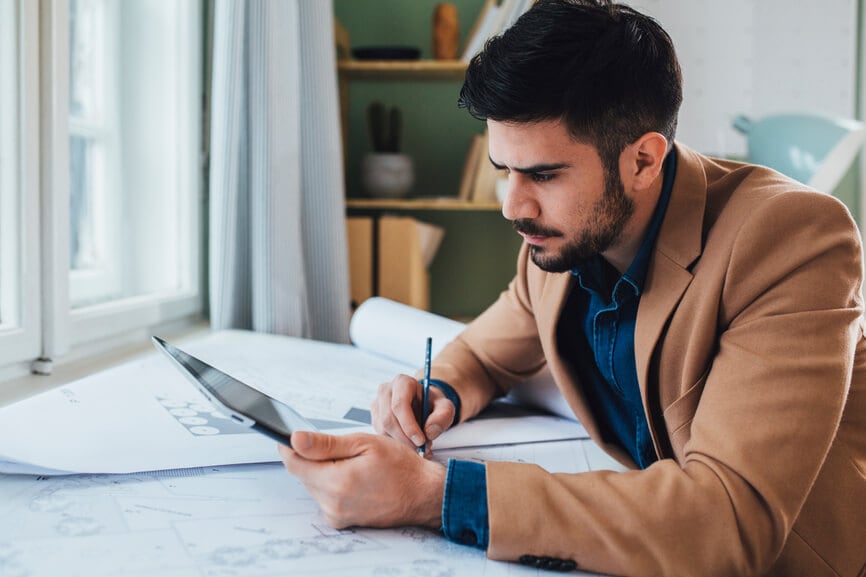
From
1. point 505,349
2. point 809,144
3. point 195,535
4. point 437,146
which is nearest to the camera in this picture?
point 195,535

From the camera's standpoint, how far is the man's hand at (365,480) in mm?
690

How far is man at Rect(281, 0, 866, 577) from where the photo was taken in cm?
67

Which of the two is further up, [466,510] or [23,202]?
[23,202]

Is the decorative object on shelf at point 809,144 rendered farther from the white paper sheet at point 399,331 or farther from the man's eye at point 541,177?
the man's eye at point 541,177

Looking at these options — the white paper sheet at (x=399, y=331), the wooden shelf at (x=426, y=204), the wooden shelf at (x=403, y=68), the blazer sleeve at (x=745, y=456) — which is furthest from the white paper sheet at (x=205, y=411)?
the wooden shelf at (x=403, y=68)

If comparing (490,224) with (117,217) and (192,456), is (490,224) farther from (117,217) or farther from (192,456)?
(192,456)

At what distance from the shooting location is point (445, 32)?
2.36m

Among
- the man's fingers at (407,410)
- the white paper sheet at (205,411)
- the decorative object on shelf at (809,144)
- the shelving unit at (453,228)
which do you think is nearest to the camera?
the white paper sheet at (205,411)

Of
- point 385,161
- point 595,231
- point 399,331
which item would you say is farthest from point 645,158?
point 385,161

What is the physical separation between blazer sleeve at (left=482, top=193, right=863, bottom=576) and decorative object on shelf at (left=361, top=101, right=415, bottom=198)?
5.46 feet

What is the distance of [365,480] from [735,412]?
1.10 ft

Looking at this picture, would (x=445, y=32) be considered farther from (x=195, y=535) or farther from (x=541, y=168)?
(x=195, y=535)

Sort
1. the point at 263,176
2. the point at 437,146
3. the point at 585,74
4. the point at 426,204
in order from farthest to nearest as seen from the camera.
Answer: the point at 437,146
the point at 426,204
the point at 263,176
the point at 585,74

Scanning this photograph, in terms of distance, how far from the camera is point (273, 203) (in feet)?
5.90
